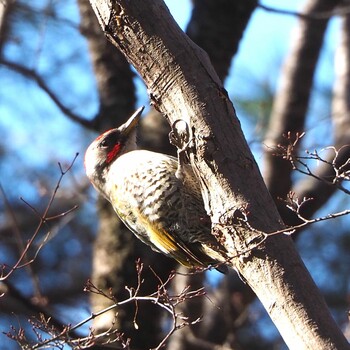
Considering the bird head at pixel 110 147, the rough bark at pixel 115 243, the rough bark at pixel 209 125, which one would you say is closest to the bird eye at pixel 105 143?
the bird head at pixel 110 147

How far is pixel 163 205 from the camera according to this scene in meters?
4.74

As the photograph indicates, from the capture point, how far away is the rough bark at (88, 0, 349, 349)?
3105 mm

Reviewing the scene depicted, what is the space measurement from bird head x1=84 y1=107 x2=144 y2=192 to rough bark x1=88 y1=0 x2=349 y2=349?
201 cm

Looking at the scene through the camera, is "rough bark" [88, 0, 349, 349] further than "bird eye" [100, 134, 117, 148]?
No

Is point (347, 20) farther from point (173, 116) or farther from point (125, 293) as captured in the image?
point (173, 116)

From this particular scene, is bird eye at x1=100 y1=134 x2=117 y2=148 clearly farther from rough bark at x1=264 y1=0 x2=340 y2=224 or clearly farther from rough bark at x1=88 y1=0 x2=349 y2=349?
rough bark at x1=264 y1=0 x2=340 y2=224

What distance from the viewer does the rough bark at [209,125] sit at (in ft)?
10.2

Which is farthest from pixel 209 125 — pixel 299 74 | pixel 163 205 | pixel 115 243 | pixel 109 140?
pixel 299 74

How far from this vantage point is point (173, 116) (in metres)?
3.33

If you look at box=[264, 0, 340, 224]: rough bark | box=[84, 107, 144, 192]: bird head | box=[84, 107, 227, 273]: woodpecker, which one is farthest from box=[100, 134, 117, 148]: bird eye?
box=[264, 0, 340, 224]: rough bark

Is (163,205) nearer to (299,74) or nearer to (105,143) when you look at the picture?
(105,143)

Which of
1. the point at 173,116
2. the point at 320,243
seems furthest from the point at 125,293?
the point at 320,243

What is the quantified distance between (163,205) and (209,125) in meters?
1.56

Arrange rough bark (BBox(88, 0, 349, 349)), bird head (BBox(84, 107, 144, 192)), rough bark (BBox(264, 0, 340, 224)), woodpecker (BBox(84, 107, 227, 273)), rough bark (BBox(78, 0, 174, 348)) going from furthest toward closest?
rough bark (BBox(264, 0, 340, 224))
rough bark (BBox(78, 0, 174, 348))
bird head (BBox(84, 107, 144, 192))
woodpecker (BBox(84, 107, 227, 273))
rough bark (BBox(88, 0, 349, 349))
